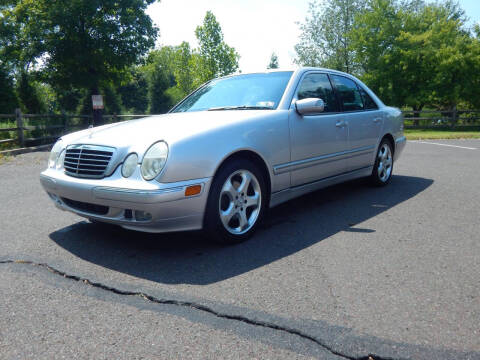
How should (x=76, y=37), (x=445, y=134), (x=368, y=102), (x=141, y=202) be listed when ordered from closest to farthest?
(x=141, y=202) < (x=368, y=102) < (x=445, y=134) < (x=76, y=37)

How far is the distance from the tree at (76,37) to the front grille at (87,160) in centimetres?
2133

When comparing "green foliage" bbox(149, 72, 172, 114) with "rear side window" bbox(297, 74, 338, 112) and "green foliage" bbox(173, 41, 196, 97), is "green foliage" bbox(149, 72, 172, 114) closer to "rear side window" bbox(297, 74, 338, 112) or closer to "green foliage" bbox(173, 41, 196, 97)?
"green foliage" bbox(173, 41, 196, 97)

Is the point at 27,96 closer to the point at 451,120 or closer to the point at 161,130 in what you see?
the point at 451,120

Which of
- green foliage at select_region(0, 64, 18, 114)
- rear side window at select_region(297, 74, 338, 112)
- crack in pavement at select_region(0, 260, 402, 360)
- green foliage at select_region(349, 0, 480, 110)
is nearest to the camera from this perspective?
crack in pavement at select_region(0, 260, 402, 360)

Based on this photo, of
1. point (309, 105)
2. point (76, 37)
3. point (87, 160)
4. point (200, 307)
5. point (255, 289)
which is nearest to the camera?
point (200, 307)

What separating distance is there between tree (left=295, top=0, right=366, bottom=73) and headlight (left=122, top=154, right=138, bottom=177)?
4036cm

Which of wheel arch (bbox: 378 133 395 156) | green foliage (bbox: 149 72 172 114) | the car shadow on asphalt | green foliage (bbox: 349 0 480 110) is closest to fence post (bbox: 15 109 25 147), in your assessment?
the car shadow on asphalt

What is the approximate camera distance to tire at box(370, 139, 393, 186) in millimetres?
5785

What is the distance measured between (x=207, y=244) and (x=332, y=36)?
41982mm

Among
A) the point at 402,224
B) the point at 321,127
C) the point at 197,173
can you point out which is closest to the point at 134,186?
the point at 197,173

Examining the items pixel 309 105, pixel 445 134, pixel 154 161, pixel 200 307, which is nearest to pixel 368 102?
pixel 309 105

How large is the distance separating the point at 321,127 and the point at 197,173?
5.95 feet

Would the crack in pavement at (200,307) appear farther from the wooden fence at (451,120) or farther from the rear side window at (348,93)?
the wooden fence at (451,120)

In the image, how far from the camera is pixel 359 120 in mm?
5152
